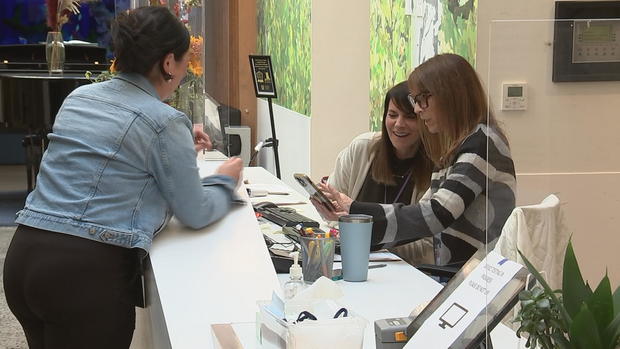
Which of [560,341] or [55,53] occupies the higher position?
[55,53]

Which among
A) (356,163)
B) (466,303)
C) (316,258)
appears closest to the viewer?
(466,303)

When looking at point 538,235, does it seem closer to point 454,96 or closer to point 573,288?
point 573,288

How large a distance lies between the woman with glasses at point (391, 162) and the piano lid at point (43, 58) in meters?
5.37

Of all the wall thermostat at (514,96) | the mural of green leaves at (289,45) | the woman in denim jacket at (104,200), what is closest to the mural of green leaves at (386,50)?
the mural of green leaves at (289,45)

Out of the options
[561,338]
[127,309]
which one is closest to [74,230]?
[127,309]

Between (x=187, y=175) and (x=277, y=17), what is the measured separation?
621cm

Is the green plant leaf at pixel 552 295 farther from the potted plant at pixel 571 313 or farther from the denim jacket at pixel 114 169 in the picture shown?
the denim jacket at pixel 114 169

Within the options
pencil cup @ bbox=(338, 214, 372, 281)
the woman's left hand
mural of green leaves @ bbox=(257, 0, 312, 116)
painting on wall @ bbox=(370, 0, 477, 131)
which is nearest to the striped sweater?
pencil cup @ bbox=(338, 214, 372, 281)

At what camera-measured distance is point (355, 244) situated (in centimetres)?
255

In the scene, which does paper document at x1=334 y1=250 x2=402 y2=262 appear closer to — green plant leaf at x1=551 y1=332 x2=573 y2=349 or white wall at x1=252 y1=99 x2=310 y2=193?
green plant leaf at x1=551 y1=332 x2=573 y2=349

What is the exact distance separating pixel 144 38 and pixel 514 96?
1.58m

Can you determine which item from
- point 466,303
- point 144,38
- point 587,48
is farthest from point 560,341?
point 144,38

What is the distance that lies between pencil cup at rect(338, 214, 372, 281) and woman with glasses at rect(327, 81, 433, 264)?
95 centimetres

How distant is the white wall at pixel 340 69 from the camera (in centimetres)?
662
